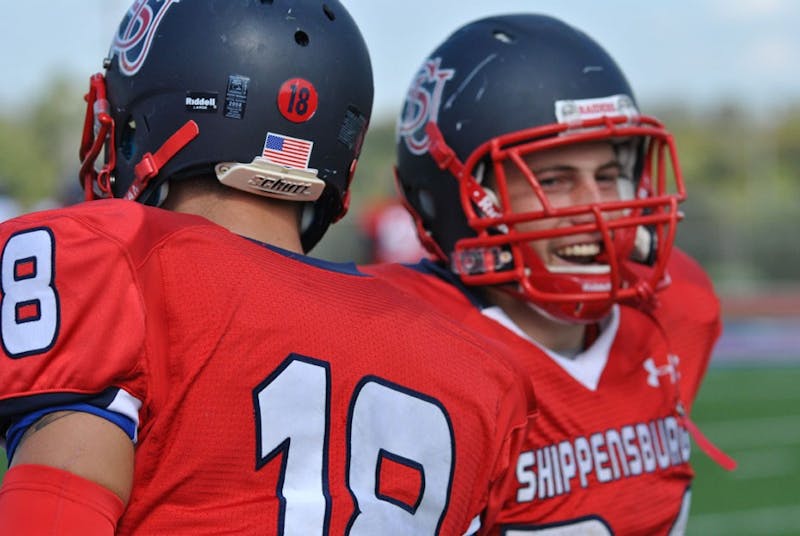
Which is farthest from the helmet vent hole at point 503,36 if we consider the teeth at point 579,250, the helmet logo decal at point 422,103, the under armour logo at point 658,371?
the under armour logo at point 658,371

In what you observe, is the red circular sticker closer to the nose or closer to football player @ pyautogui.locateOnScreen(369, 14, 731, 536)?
football player @ pyautogui.locateOnScreen(369, 14, 731, 536)

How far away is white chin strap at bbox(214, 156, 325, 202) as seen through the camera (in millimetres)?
1701

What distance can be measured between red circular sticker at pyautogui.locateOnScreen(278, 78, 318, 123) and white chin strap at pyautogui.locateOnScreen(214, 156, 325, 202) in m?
0.08

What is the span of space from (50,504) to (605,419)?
1387 millimetres

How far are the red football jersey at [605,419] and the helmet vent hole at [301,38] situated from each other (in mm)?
750

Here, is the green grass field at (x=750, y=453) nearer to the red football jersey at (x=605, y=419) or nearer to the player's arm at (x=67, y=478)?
the red football jersey at (x=605, y=419)

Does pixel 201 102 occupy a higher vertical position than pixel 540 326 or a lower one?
higher

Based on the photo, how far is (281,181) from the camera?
1.73m

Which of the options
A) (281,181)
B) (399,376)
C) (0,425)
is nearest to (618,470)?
(399,376)

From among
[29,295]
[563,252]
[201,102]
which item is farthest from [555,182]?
[29,295]

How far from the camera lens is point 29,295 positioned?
1365 mm

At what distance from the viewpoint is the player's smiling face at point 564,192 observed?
2457 millimetres

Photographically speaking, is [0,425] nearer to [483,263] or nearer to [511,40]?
[483,263]

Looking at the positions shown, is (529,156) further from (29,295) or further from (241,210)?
(29,295)
